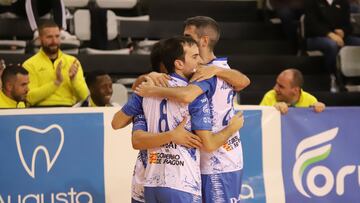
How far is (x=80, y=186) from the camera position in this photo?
6.96 m

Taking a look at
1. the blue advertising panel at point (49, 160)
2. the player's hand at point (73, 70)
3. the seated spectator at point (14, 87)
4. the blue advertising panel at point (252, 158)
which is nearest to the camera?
the blue advertising panel at point (49, 160)

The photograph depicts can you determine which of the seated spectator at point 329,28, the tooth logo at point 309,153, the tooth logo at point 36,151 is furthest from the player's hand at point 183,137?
the seated spectator at point 329,28

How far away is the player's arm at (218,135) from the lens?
494cm

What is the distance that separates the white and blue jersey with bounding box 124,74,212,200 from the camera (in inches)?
190

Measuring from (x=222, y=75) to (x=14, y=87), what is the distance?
10.6 ft

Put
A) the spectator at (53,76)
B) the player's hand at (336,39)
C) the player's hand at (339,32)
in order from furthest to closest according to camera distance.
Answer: the player's hand at (339,32) → the player's hand at (336,39) → the spectator at (53,76)

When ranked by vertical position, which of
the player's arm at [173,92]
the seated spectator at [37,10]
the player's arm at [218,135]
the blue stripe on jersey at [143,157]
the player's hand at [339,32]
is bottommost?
the blue stripe on jersey at [143,157]

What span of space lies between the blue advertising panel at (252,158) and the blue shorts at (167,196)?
2.37 meters

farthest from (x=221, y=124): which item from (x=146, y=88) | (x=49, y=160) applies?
(x=49, y=160)

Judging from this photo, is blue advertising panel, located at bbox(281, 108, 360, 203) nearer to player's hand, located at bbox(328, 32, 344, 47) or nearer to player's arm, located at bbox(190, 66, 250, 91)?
A: player's arm, located at bbox(190, 66, 250, 91)

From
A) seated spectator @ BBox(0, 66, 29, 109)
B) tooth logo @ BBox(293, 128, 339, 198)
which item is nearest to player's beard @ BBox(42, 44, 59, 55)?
seated spectator @ BBox(0, 66, 29, 109)

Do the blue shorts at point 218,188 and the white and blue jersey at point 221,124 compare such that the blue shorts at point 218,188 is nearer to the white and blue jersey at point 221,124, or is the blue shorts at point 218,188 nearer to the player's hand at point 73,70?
the white and blue jersey at point 221,124

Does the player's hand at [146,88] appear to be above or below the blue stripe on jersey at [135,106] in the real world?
above

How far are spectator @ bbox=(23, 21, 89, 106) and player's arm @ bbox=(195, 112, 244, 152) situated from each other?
335 centimetres
